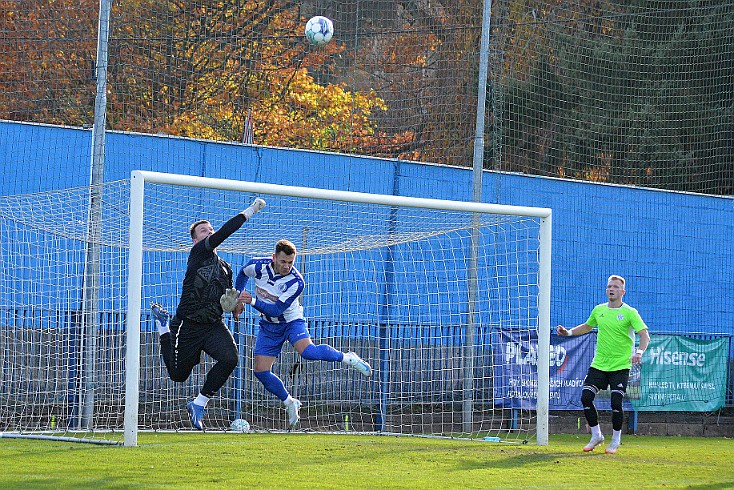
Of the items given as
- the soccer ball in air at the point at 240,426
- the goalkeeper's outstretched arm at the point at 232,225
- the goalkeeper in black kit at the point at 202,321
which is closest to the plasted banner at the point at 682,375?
the soccer ball in air at the point at 240,426

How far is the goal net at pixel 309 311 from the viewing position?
516 inches

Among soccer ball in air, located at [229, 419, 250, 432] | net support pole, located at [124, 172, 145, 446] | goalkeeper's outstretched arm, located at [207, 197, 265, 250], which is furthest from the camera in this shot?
soccer ball in air, located at [229, 419, 250, 432]

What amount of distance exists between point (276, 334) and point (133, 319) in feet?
7.29

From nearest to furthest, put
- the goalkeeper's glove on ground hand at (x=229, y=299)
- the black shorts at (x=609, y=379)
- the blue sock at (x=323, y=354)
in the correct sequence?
the goalkeeper's glove on ground hand at (x=229, y=299) < the blue sock at (x=323, y=354) < the black shorts at (x=609, y=379)

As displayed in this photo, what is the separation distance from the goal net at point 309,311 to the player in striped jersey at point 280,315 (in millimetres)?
806

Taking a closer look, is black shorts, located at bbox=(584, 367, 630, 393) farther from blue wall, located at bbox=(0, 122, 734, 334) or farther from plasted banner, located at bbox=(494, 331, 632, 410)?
blue wall, located at bbox=(0, 122, 734, 334)

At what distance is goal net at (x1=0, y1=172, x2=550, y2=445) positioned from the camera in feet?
43.0

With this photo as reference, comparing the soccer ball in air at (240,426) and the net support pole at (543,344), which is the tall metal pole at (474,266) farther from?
the soccer ball in air at (240,426)

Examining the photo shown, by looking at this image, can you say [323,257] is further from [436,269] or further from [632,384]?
[632,384]

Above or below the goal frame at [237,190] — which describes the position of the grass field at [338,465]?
below

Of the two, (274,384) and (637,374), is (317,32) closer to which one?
(274,384)

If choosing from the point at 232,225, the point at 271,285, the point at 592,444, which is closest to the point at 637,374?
the point at 592,444

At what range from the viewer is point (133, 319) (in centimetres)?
1030

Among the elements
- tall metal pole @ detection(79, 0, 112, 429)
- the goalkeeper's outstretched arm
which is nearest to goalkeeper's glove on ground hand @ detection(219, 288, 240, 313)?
the goalkeeper's outstretched arm
